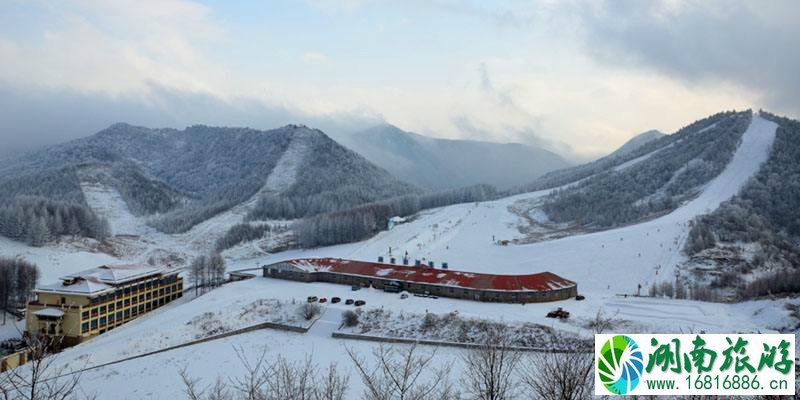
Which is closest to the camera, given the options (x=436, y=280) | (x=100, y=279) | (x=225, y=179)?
(x=100, y=279)

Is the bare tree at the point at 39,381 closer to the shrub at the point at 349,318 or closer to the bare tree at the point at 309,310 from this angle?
the bare tree at the point at 309,310

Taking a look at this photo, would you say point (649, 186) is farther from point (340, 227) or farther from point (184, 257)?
point (184, 257)

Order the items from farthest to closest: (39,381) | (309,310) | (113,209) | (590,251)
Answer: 1. (113,209)
2. (590,251)
3. (309,310)
4. (39,381)

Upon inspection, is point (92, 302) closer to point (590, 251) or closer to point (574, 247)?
point (590, 251)

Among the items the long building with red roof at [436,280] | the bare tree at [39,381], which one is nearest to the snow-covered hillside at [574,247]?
the long building with red roof at [436,280]

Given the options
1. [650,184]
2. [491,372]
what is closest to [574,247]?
[650,184]

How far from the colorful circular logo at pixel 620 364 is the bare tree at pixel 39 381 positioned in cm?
1014

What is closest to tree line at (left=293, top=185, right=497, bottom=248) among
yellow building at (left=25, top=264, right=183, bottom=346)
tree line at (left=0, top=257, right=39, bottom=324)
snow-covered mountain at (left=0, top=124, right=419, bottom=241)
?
snow-covered mountain at (left=0, top=124, right=419, bottom=241)

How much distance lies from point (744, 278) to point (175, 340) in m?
54.3

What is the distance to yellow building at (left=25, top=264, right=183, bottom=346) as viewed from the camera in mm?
39938

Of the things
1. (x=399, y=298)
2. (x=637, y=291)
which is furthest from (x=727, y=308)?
(x=399, y=298)

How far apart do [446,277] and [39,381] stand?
35.7m

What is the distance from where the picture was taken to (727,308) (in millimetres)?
42719

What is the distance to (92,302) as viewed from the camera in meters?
41.0
